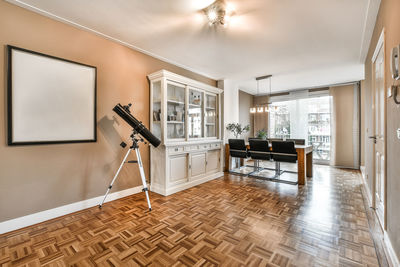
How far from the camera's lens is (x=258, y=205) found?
2580 millimetres

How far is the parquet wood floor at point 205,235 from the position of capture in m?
1.49

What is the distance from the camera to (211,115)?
14.1ft

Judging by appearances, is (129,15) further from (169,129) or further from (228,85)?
(228,85)

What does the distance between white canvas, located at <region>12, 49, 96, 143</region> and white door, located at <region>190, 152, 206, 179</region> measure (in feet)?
5.84

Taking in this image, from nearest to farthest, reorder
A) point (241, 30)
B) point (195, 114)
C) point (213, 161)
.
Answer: point (241, 30), point (195, 114), point (213, 161)

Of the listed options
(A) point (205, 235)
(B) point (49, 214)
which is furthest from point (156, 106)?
(A) point (205, 235)

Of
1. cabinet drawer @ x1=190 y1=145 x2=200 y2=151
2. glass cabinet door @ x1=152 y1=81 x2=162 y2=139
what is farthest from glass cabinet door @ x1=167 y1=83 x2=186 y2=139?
cabinet drawer @ x1=190 y1=145 x2=200 y2=151

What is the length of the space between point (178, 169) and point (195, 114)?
1219mm

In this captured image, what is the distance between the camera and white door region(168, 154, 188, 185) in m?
3.14

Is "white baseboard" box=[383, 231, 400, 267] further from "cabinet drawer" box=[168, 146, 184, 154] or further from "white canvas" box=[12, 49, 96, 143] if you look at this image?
"white canvas" box=[12, 49, 96, 143]

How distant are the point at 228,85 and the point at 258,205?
3363 millimetres

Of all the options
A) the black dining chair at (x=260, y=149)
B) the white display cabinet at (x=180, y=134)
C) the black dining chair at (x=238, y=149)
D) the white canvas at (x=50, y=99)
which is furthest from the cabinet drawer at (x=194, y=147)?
the white canvas at (x=50, y=99)

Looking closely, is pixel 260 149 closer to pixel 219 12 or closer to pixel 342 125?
pixel 219 12

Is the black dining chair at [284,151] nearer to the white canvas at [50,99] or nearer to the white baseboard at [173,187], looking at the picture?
the white baseboard at [173,187]
